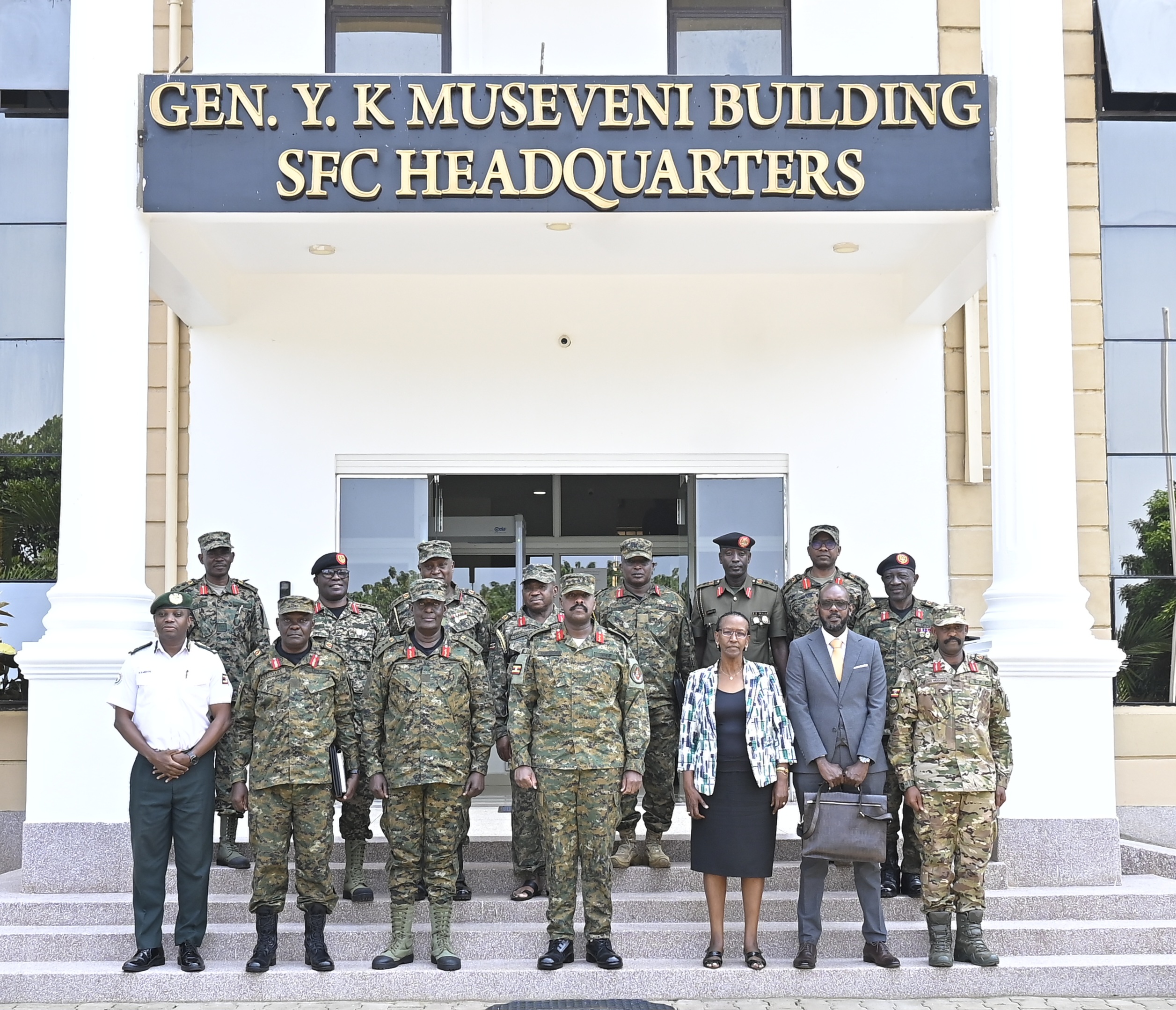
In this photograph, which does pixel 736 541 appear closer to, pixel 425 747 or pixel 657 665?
pixel 657 665

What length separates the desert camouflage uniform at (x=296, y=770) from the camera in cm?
676

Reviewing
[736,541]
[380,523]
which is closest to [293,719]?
[736,541]

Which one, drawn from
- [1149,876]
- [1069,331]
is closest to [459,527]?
[1069,331]

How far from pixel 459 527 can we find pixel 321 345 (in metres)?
1.76

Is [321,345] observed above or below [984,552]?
above

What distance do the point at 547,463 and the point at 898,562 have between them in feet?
11.5

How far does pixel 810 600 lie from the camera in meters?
7.98

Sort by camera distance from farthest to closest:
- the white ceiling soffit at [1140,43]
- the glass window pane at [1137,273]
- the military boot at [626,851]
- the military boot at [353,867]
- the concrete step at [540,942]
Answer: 1. the glass window pane at [1137,273]
2. the white ceiling soffit at [1140,43]
3. the military boot at [626,851]
4. the military boot at [353,867]
5. the concrete step at [540,942]

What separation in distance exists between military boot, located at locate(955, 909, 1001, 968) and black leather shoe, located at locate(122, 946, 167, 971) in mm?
4057

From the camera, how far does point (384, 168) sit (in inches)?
335

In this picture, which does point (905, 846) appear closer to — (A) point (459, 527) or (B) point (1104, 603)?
(B) point (1104, 603)

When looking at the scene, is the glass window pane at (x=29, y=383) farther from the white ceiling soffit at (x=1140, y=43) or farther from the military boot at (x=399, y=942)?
the white ceiling soffit at (x=1140, y=43)

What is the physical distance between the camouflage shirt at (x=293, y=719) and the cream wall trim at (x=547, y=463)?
3504mm

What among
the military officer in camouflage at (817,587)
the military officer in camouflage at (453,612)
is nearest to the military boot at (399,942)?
the military officer in camouflage at (453,612)
